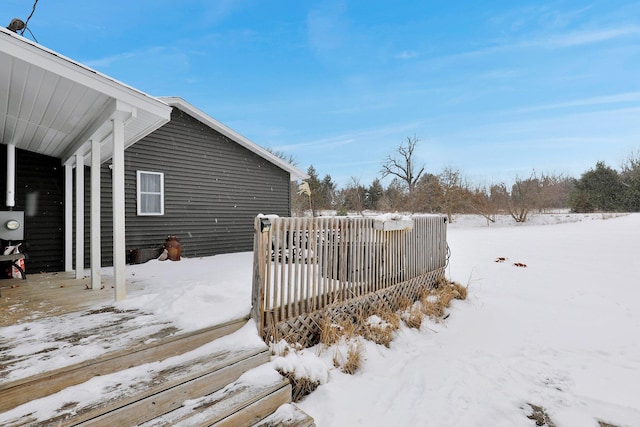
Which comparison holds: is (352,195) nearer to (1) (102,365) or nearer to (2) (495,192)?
(2) (495,192)

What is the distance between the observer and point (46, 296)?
3.78m

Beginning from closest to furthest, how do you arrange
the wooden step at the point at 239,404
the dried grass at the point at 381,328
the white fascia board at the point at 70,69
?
the wooden step at the point at 239,404, the white fascia board at the point at 70,69, the dried grass at the point at 381,328

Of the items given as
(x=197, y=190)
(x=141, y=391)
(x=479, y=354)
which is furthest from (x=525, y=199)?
(x=141, y=391)

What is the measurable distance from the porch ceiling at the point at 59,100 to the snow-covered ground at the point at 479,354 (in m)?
2.27

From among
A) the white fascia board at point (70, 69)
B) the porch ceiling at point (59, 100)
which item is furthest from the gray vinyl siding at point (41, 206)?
the white fascia board at point (70, 69)

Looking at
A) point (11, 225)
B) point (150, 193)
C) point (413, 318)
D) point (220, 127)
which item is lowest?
point (413, 318)

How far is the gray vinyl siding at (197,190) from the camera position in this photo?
717 centimetres

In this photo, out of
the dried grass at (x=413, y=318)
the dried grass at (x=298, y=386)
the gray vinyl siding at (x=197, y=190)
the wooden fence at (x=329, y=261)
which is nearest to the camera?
the dried grass at (x=298, y=386)

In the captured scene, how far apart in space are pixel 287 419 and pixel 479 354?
107 inches

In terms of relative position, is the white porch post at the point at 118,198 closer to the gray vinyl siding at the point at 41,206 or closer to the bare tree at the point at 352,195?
the gray vinyl siding at the point at 41,206

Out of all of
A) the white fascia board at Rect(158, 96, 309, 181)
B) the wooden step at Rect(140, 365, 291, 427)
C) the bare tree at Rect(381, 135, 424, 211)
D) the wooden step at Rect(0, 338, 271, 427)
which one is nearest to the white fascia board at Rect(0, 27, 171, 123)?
the wooden step at Rect(0, 338, 271, 427)

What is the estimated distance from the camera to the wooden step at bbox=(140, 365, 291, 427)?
1.87m

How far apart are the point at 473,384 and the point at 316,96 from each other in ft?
63.7

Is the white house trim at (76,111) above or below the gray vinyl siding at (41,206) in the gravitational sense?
above
